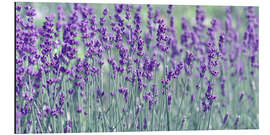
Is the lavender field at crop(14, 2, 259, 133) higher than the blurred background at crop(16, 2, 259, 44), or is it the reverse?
the blurred background at crop(16, 2, 259, 44)

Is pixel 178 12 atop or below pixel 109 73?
atop

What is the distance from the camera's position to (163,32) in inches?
119

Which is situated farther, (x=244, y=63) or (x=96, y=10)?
(x=244, y=63)

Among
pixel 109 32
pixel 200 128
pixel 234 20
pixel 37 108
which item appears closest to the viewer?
pixel 37 108

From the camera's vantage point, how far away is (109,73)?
10.1 ft

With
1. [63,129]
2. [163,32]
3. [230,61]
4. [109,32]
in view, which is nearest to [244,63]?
[230,61]

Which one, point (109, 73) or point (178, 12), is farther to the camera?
point (178, 12)

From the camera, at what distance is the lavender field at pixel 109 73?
2924 millimetres

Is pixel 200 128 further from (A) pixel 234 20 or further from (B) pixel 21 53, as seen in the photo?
(B) pixel 21 53

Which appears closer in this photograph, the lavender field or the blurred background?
the lavender field

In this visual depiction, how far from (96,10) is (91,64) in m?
0.52

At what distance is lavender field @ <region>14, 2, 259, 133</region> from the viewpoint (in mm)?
2924

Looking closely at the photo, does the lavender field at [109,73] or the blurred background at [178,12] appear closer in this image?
the lavender field at [109,73]

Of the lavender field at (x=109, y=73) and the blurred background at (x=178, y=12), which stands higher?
the blurred background at (x=178, y=12)
